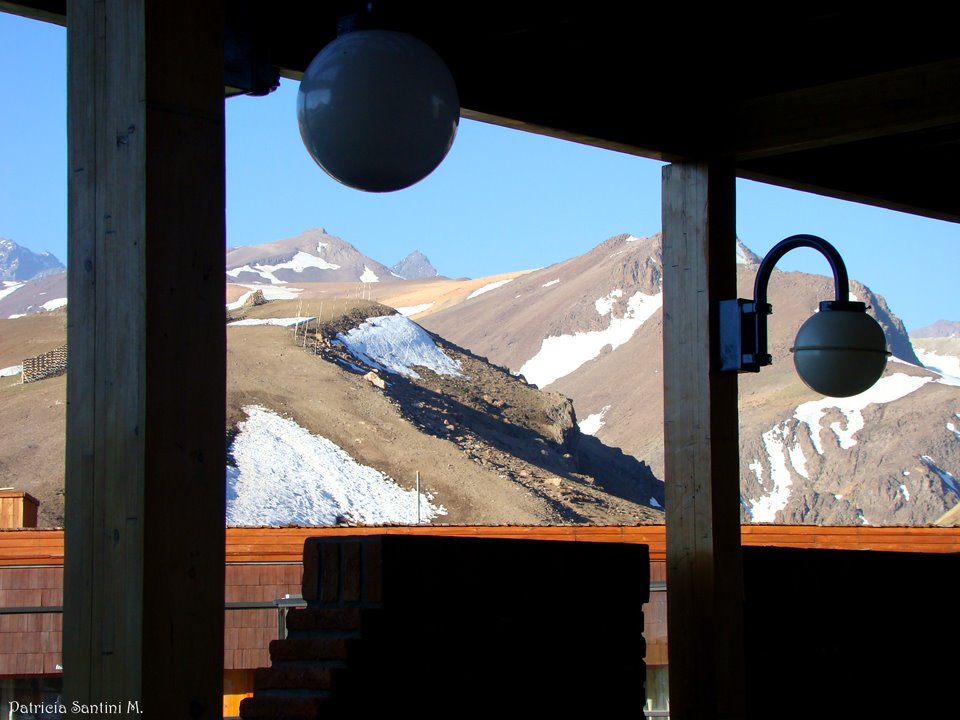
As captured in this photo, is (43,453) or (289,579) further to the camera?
(43,453)

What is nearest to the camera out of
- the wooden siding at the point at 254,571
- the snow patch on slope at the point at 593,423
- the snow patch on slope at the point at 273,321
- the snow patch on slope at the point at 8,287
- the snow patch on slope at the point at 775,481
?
the wooden siding at the point at 254,571

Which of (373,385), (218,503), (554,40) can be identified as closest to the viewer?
(218,503)

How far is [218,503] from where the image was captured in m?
1.65

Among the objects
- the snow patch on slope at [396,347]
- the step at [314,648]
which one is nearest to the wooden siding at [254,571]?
the step at [314,648]

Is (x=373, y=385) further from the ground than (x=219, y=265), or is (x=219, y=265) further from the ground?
(x=373, y=385)

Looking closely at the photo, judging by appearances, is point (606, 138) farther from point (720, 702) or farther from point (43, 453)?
point (43, 453)

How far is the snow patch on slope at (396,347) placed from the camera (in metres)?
61.6

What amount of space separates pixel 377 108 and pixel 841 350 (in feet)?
6.65

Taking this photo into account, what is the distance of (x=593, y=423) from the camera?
8656 cm

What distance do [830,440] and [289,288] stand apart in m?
65.2

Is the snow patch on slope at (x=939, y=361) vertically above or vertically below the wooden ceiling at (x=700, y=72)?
above

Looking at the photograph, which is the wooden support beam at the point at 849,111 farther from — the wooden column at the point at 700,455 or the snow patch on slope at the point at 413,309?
the snow patch on slope at the point at 413,309

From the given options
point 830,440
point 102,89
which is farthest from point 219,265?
point 830,440

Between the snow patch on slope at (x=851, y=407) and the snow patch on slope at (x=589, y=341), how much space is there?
1044 inches
